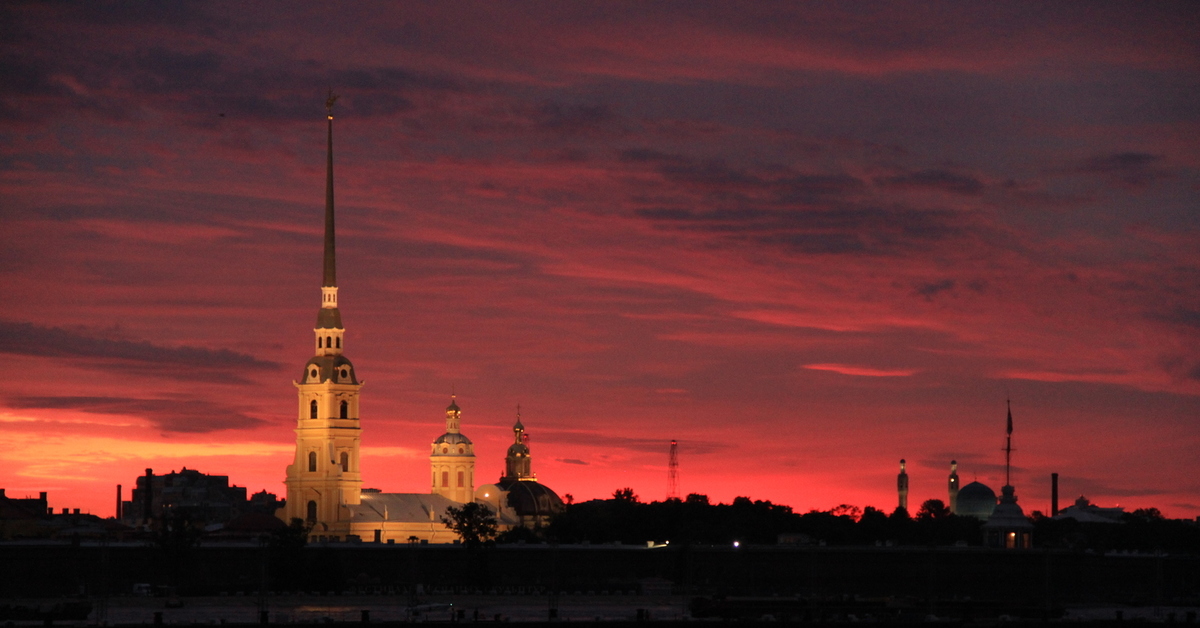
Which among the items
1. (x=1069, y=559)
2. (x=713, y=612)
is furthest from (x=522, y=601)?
(x=1069, y=559)

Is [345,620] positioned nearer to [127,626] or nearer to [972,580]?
[127,626]

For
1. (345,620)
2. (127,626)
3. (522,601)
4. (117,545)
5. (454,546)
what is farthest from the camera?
(454,546)

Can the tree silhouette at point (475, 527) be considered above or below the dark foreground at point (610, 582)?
above

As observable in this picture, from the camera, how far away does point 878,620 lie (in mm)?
123250

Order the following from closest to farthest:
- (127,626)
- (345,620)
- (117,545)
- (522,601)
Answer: (127,626) < (345,620) < (522,601) < (117,545)

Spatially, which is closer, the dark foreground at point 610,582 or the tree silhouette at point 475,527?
the dark foreground at point 610,582

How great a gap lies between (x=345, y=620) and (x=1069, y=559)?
88.5 meters

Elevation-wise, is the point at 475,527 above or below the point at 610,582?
above

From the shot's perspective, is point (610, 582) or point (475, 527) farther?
point (475, 527)

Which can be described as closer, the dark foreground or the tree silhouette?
the dark foreground

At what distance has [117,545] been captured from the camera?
17075 centimetres

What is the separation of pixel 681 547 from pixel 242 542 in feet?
123

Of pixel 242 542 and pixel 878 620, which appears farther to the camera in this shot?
pixel 242 542

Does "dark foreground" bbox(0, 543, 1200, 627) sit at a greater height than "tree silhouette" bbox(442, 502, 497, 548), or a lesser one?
lesser
